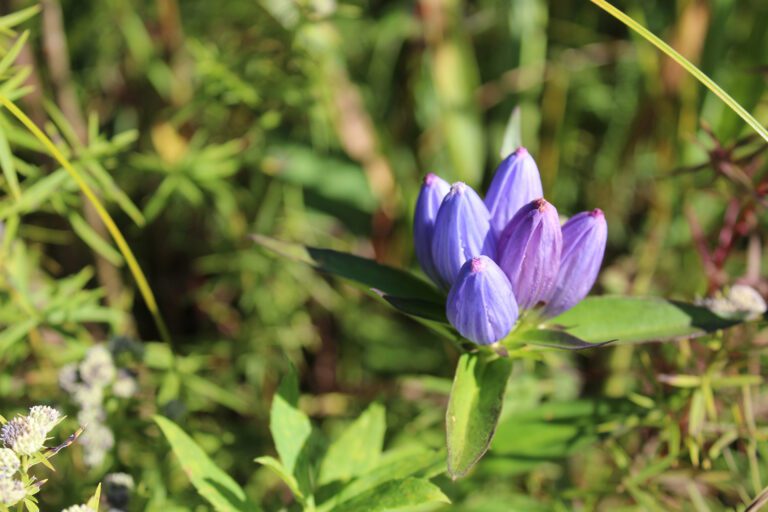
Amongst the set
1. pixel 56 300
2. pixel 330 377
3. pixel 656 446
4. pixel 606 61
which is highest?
pixel 606 61

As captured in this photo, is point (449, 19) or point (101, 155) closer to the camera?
point (101, 155)

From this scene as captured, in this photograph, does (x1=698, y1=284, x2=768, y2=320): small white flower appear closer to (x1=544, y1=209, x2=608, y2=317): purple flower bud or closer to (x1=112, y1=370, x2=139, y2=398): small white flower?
(x1=544, y1=209, x2=608, y2=317): purple flower bud

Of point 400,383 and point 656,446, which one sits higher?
point 656,446

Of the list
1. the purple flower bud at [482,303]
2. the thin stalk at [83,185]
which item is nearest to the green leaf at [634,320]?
the purple flower bud at [482,303]

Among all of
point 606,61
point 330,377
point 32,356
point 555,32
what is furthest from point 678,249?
point 32,356

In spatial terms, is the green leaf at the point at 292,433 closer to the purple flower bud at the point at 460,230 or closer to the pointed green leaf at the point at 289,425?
the pointed green leaf at the point at 289,425

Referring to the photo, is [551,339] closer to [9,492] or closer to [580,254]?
[580,254]

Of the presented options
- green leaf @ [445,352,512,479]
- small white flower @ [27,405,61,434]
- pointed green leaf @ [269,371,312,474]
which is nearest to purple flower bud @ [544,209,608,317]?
green leaf @ [445,352,512,479]

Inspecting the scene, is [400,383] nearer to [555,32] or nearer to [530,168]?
[530,168]
